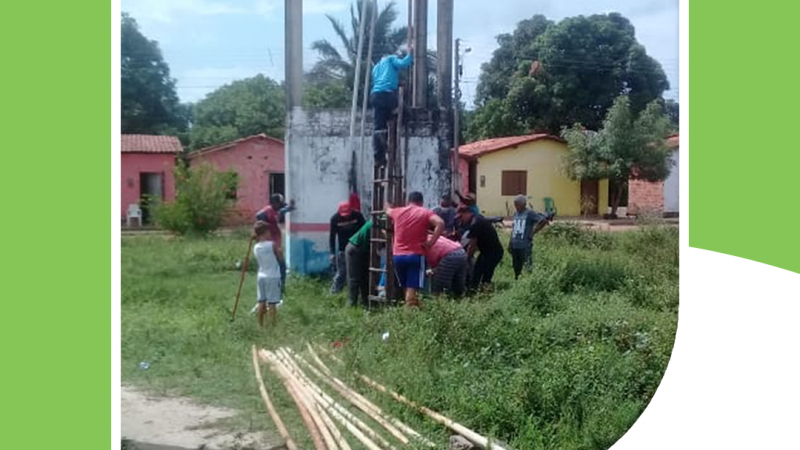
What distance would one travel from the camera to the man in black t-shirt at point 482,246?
176 inches

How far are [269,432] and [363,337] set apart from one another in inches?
22.1

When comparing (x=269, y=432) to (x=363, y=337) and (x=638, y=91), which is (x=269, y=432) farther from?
(x=638, y=91)

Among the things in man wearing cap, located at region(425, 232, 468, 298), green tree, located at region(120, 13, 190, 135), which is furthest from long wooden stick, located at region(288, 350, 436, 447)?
green tree, located at region(120, 13, 190, 135)

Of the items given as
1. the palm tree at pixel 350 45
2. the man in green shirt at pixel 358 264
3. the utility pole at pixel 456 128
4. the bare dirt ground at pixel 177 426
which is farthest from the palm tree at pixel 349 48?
the bare dirt ground at pixel 177 426

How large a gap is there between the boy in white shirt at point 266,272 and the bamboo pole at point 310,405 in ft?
0.58

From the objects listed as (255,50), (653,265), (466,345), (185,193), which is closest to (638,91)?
(653,265)

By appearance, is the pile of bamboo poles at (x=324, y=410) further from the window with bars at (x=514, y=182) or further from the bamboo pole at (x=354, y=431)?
the window with bars at (x=514, y=182)

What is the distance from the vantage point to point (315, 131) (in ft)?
14.0

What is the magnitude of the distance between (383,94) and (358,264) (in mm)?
733

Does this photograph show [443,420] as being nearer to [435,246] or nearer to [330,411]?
[330,411]

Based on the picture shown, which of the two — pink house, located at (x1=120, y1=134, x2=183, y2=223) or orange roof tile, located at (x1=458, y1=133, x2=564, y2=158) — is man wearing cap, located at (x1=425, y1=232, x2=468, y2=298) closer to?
orange roof tile, located at (x1=458, y1=133, x2=564, y2=158)

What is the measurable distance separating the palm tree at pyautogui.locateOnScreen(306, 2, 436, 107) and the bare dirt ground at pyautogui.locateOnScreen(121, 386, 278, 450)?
54.2 inches

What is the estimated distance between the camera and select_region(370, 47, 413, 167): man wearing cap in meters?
4.32

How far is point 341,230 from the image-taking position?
4.32 m
